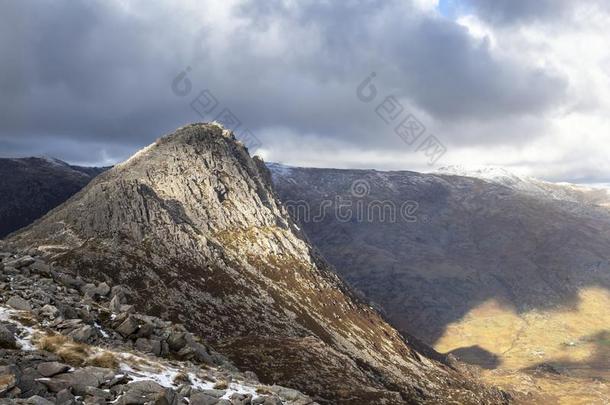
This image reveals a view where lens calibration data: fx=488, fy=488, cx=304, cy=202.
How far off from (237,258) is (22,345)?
98.4 meters

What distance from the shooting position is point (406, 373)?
10906cm

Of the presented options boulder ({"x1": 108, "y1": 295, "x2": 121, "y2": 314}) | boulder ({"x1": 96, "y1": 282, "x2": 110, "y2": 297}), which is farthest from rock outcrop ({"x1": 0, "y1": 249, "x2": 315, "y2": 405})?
boulder ({"x1": 96, "y1": 282, "x2": 110, "y2": 297})

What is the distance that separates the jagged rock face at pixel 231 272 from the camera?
264 ft

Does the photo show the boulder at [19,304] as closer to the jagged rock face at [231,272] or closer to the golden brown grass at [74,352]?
the golden brown grass at [74,352]

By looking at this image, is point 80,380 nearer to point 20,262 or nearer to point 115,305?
point 115,305

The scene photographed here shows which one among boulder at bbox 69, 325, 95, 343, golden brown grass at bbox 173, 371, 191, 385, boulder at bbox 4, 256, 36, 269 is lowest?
golden brown grass at bbox 173, 371, 191, 385

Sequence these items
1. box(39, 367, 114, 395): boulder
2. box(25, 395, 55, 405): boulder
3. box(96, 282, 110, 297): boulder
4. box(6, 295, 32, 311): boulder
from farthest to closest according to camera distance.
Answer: box(96, 282, 110, 297): boulder
box(6, 295, 32, 311): boulder
box(39, 367, 114, 395): boulder
box(25, 395, 55, 405): boulder

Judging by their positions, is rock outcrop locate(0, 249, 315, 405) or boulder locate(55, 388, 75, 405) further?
rock outcrop locate(0, 249, 315, 405)

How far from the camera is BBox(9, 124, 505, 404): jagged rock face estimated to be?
264 feet

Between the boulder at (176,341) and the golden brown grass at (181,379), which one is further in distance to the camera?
the boulder at (176,341)

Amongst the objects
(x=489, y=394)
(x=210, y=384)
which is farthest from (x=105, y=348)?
(x=489, y=394)

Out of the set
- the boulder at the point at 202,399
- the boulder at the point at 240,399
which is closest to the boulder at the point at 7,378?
the boulder at the point at 202,399

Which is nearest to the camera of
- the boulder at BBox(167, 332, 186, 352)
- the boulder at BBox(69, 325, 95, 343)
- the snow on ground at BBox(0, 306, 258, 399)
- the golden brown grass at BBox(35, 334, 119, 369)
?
the golden brown grass at BBox(35, 334, 119, 369)

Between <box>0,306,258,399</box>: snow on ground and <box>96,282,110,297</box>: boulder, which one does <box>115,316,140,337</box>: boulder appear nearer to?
<box>0,306,258,399</box>: snow on ground
